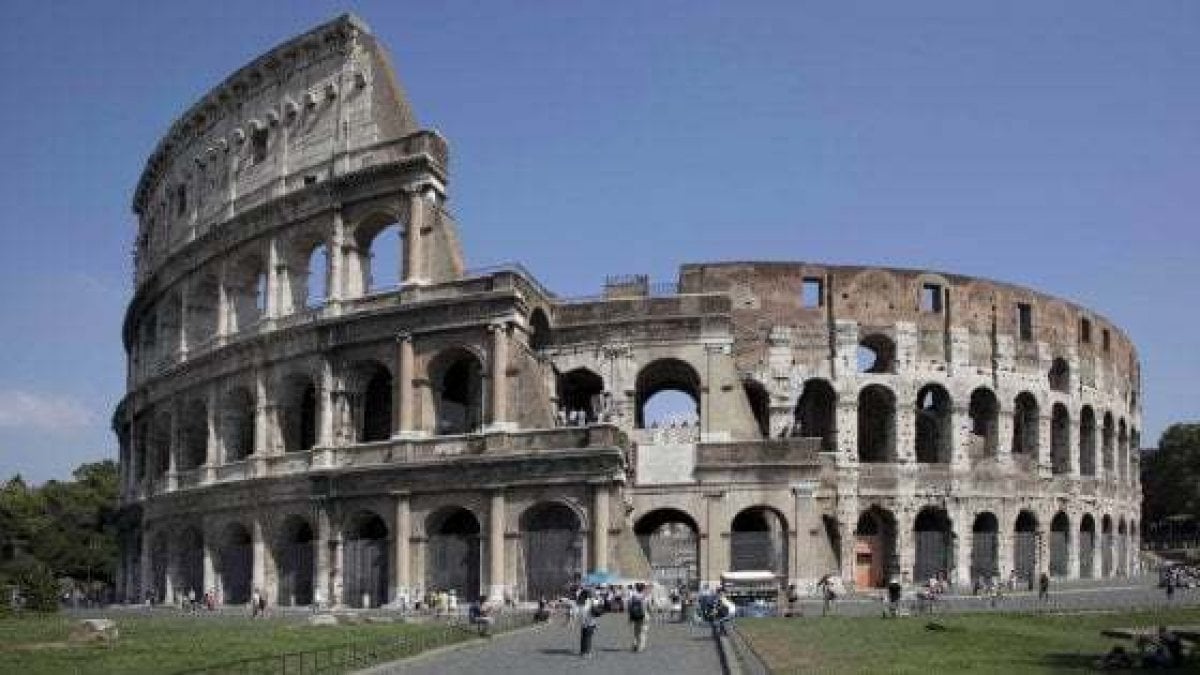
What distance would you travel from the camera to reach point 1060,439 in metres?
54.1

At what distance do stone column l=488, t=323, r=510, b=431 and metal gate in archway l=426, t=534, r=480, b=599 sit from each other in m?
3.61

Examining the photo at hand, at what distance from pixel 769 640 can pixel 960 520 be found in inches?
1021

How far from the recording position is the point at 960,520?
160 feet

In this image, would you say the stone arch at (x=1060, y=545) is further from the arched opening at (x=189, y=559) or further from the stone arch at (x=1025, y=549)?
the arched opening at (x=189, y=559)

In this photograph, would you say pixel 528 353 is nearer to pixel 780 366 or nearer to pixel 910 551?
pixel 780 366

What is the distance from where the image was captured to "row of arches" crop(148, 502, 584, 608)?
39.0 m

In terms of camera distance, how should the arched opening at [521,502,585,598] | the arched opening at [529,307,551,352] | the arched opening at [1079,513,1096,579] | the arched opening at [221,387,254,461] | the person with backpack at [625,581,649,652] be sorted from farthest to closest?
1. the arched opening at [1079,513,1096,579]
2. the arched opening at [221,387,254,461]
3. the arched opening at [529,307,551,352]
4. the arched opening at [521,502,585,598]
5. the person with backpack at [625,581,649,652]

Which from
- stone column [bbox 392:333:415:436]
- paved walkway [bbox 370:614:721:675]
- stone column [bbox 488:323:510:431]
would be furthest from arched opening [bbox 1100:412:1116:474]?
paved walkway [bbox 370:614:721:675]

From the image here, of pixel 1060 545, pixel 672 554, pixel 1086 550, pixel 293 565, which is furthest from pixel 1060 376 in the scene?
pixel 293 565

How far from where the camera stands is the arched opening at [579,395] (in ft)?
143

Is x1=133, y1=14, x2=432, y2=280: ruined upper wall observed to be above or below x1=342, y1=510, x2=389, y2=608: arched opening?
above

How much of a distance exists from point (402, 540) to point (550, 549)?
15.1 feet

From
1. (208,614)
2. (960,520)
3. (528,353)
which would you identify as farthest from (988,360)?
(208,614)

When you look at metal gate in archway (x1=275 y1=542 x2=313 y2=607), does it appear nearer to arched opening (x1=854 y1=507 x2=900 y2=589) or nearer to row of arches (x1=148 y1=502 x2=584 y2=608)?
row of arches (x1=148 y1=502 x2=584 y2=608)
